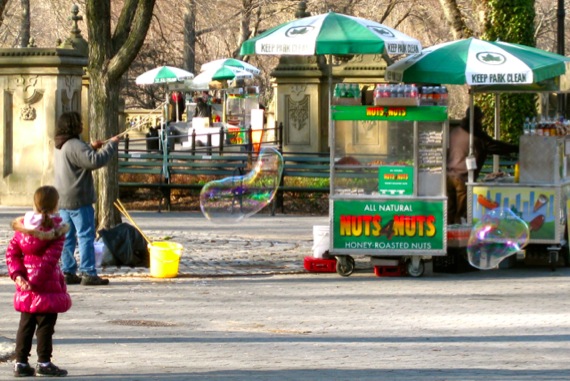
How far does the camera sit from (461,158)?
47.0 feet

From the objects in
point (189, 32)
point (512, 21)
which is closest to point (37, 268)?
point (512, 21)

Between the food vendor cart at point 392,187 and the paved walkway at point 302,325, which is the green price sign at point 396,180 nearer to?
the food vendor cart at point 392,187

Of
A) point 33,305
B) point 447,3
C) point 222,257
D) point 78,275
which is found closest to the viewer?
point 33,305

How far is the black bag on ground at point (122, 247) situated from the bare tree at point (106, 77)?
3.62 feet

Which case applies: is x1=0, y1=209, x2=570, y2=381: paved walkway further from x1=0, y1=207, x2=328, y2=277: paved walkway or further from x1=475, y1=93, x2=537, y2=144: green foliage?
x1=475, y1=93, x2=537, y2=144: green foliage

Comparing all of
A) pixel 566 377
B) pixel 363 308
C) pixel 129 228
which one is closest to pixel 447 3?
pixel 129 228

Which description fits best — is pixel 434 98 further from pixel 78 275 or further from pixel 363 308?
pixel 78 275

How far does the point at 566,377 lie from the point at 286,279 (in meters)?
5.31

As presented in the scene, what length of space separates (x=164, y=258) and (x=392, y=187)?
254 cm

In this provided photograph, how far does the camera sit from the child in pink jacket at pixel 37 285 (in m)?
8.17

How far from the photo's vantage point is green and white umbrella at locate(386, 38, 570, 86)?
13.3 meters

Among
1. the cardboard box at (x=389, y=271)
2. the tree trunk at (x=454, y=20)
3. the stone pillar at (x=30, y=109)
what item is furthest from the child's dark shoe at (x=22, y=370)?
the tree trunk at (x=454, y=20)

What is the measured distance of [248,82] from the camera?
50.7 m

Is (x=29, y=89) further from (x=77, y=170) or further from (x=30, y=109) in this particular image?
(x=77, y=170)
